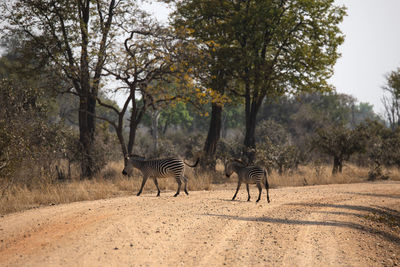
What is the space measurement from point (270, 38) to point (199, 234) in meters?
17.3

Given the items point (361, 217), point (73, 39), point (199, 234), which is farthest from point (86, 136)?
point (361, 217)

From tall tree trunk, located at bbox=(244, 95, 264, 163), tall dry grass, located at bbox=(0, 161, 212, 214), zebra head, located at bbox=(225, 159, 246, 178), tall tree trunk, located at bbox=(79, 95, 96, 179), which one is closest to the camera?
tall dry grass, located at bbox=(0, 161, 212, 214)

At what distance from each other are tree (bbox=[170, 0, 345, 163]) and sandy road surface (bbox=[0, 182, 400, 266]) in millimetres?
12184

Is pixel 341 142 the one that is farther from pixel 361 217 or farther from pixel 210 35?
pixel 361 217

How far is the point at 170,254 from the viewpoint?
7.38 metres

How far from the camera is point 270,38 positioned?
23688mm

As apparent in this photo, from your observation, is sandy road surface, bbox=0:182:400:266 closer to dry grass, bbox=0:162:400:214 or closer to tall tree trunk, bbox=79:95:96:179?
dry grass, bbox=0:162:400:214

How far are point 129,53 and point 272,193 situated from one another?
9531 millimetres

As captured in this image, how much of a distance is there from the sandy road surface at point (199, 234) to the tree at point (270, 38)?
1218cm

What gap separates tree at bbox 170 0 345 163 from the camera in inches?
915

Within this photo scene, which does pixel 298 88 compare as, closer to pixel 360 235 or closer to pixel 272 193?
pixel 272 193

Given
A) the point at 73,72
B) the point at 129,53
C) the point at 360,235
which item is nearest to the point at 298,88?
the point at 129,53

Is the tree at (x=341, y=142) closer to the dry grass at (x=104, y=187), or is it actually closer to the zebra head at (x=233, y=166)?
the dry grass at (x=104, y=187)

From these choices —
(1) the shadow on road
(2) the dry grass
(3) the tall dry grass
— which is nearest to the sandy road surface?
(1) the shadow on road
